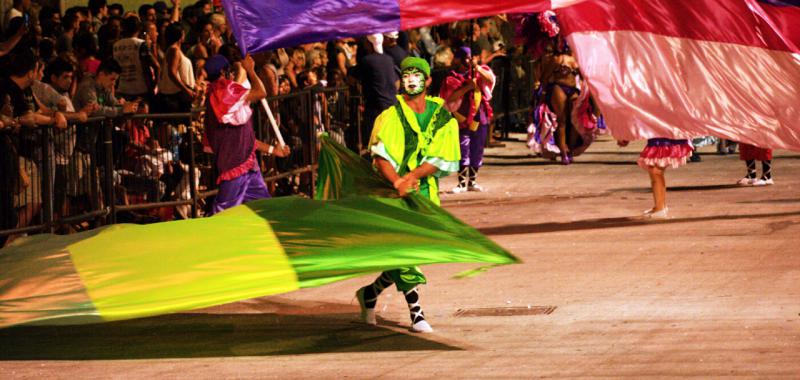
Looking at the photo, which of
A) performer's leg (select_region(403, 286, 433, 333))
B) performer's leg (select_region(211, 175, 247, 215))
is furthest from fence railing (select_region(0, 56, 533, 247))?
performer's leg (select_region(403, 286, 433, 333))

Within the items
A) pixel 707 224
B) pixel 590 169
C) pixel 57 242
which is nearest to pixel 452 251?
pixel 57 242

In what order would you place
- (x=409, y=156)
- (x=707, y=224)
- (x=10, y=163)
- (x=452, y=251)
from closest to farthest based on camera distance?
1. (x=452, y=251)
2. (x=409, y=156)
3. (x=10, y=163)
4. (x=707, y=224)

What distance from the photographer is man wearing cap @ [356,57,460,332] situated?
11367 millimetres

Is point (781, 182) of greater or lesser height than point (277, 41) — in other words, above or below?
below

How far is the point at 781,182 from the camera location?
67.5 feet

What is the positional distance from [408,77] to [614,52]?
2995 millimetres

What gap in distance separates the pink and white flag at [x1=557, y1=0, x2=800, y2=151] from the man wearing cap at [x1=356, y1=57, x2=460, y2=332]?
274cm

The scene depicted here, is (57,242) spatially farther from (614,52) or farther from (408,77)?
(614,52)

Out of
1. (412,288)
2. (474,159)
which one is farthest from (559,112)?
(412,288)

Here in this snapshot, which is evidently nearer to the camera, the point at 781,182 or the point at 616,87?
the point at 616,87

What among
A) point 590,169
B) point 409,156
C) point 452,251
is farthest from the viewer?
point 590,169

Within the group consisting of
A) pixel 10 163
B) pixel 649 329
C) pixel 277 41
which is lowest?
pixel 649 329

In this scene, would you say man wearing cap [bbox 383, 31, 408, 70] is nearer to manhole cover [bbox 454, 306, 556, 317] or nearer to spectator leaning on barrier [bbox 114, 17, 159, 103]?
spectator leaning on barrier [bbox 114, 17, 159, 103]

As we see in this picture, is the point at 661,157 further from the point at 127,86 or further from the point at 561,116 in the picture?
the point at 561,116
